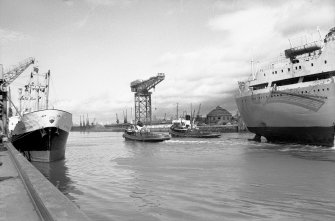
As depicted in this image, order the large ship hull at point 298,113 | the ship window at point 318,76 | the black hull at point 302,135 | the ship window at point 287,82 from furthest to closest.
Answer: the ship window at point 287,82, the ship window at point 318,76, the black hull at point 302,135, the large ship hull at point 298,113

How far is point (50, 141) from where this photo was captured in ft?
82.1

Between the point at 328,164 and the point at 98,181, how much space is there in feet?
53.0

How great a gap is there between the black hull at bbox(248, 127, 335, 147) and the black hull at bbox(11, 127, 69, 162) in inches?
1022

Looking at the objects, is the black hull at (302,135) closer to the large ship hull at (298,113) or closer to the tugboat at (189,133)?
the large ship hull at (298,113)

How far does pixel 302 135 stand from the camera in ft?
119

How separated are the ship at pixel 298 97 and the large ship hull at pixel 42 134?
965 inches

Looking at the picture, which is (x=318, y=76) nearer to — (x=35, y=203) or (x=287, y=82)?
(x=287, y=82)

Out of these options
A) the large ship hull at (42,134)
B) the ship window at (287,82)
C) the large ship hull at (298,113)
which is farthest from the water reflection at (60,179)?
the ship window at (287,82)

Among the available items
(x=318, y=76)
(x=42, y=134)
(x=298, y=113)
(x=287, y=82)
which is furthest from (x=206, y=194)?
(x=287, y=82)

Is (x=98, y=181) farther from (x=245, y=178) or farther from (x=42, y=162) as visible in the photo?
(x=42, y=162)

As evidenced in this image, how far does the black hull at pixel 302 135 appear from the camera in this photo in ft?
112

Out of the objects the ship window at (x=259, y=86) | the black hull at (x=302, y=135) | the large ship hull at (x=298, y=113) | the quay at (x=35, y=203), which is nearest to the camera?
the quay at (x=35, y=203)

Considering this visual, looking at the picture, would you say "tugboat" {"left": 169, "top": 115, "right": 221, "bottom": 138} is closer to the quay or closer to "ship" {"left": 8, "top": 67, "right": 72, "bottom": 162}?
"ship" {"left": 8, "top": 67, "right": 72, "bottom": 162}

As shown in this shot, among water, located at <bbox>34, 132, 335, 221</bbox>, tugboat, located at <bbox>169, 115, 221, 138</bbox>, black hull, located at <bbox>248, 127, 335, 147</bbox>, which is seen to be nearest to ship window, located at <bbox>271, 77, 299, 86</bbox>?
black hull, located at <bbox>248, 127, 335, 147</bbox>
